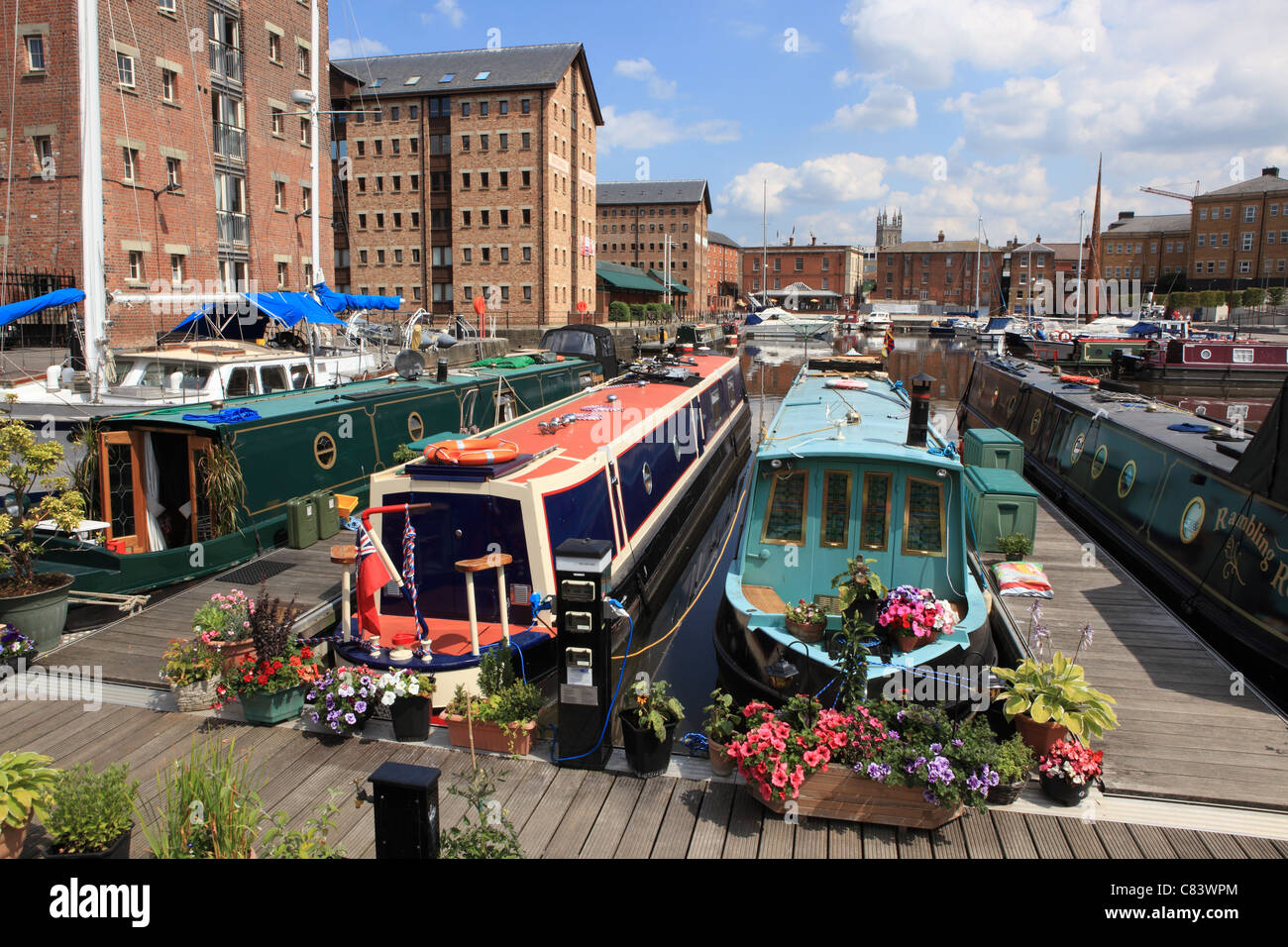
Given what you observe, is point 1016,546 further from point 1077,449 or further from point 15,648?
point 15,648

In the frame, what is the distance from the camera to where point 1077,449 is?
1605cm

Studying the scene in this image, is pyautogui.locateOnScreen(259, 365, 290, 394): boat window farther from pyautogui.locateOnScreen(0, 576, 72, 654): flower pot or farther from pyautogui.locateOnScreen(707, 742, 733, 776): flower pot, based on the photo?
pyautogui.locateOnScreen(707, 742, 733, 776): flower pot

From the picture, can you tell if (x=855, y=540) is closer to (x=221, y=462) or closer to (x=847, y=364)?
(x=221, y=462)

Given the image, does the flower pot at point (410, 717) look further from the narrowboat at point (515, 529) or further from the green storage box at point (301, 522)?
the green storage box at point (301, 522)

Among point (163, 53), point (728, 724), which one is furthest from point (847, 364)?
point (163, 53)

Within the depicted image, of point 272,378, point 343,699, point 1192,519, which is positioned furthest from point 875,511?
point 272,378

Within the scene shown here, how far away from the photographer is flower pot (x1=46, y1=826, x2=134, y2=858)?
183 inches

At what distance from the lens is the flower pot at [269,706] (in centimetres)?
698

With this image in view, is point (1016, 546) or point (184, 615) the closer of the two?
point (184, 615)

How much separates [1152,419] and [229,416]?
14312mm

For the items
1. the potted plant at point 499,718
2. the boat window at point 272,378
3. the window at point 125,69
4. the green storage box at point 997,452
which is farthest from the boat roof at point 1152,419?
the window at point 125,69

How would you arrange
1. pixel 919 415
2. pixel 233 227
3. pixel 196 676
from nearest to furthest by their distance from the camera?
pixel 196 676
pixel 919 415
pixel 233 227

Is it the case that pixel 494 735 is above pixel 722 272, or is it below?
below

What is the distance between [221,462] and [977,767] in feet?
31.7
